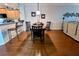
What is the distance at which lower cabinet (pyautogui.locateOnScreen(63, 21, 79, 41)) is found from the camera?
5.76 ft

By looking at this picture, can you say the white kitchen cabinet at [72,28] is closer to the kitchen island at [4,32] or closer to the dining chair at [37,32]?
the dining chair at [37,32]

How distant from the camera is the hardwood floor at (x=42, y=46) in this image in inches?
66.1

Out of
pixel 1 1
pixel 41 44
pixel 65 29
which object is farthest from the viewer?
pixel 65 29

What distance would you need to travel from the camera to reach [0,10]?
5.39 feet

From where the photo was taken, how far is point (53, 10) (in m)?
1.72

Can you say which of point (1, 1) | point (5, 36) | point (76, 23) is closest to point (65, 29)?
point (76, 23)

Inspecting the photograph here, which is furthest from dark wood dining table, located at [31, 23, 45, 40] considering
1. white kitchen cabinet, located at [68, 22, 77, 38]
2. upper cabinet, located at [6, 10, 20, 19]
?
white kitchen cabinet, located at [68, 22, 77, 38]

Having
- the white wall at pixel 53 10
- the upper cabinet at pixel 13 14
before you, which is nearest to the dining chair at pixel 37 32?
the white wall at pixel 53 10

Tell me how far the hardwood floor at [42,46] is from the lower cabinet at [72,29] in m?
0.09

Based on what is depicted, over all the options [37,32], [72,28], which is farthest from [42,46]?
[72,28]

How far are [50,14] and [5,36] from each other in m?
0.86

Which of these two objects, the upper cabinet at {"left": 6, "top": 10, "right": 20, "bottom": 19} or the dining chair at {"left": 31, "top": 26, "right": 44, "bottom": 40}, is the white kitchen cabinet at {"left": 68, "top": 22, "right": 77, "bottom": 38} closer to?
the dining chair at {"left": 31, "top": 26, "right": 44, "bottom": 40}

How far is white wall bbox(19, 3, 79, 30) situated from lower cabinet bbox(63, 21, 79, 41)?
0.15 m

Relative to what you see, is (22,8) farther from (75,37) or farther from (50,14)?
(75,37)
